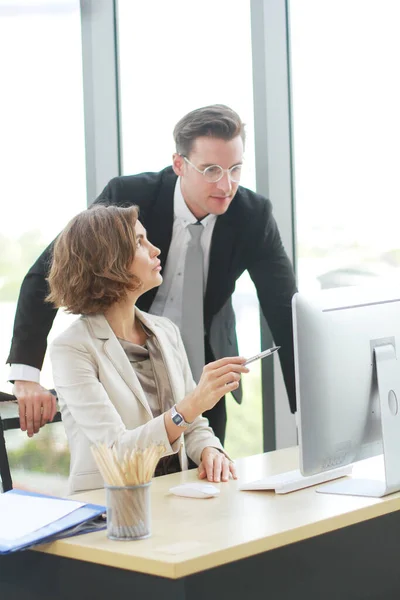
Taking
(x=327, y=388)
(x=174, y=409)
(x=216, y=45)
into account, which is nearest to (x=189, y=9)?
(x=216, y=45)

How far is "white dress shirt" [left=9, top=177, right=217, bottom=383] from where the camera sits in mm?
3062

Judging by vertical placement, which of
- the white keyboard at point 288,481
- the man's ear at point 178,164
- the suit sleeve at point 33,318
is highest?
the man's ear at point 178,164

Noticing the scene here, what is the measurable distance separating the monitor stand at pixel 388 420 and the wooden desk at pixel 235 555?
0.04 m

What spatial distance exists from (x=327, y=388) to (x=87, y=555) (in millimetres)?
585

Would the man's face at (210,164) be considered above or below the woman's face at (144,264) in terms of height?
above

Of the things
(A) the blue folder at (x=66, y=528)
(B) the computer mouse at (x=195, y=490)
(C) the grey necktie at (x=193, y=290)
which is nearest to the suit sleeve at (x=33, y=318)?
(C) the grey necktie at (x=193, y=290)

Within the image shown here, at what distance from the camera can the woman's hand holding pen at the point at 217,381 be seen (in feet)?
6.74

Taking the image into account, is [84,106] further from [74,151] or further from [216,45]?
[216,45]

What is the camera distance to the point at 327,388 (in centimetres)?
182

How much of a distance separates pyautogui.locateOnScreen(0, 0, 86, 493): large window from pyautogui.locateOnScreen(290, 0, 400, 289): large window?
946 millimetres

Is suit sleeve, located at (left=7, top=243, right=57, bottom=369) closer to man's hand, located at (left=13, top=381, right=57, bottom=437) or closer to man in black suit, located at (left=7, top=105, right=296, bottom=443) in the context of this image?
man in black suit, located at (left=7, top=105, right=296, bottom=443)

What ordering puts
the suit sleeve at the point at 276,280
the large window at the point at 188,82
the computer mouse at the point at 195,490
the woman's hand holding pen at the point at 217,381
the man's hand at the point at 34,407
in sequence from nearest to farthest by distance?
the computer mouse at the point at 195,490, the woman's hand holding pen at the point at 217,381, the man's hand at the point at 34,407, the suit sleeve at the point at 276,280, the large window at the point at 188,82

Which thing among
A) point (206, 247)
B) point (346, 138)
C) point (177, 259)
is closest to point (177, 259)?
point (177, 259)

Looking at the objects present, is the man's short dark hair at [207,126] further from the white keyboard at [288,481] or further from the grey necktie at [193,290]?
the white keyboard at [288,481]
